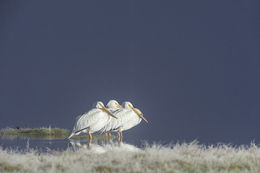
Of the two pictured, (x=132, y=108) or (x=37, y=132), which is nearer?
(x=132, y=108)

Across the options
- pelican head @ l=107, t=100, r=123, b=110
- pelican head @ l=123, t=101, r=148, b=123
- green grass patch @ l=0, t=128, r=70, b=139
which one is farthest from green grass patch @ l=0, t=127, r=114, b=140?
pelican head @ l=123, t=101, r=148, b=123

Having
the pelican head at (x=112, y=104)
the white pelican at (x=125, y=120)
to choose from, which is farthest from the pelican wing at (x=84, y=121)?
the pelican head at (x=112, y=104)

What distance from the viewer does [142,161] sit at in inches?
428

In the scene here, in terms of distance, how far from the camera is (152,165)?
10.5 meters

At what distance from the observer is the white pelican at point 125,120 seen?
1877 centimetres

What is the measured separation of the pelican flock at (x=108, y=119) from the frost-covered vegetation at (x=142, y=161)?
4.13 meters

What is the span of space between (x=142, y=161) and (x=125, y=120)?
8.21 m

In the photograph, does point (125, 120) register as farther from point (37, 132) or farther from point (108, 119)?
point (37, 132)

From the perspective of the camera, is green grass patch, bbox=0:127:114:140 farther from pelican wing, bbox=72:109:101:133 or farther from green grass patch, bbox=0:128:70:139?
pelican wing, bbox=72:109:101:133

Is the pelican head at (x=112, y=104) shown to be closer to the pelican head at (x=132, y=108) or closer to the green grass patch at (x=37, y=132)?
the pelican head at (x=132, y=108)

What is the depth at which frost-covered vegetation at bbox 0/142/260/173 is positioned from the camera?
10164 millimetres

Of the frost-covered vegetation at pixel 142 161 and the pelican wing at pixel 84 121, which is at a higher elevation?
the pelican wing at pixel 84 121

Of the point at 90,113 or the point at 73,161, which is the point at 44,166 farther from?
the point at 90,113

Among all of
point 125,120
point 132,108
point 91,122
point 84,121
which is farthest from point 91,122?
point 132,108
